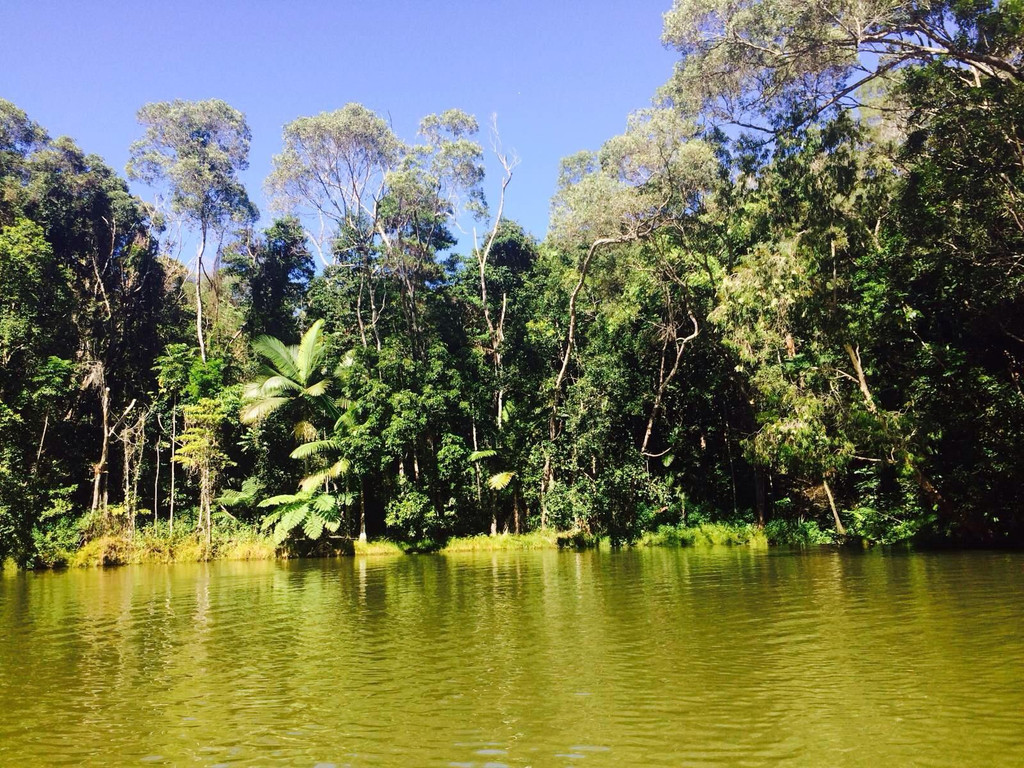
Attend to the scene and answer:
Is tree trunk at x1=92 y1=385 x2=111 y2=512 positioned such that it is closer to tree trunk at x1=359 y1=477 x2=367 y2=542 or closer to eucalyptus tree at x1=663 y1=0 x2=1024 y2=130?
tree trunk at x1=359 y1=477 x2=367 y2=542

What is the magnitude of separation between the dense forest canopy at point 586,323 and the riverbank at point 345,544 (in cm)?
51

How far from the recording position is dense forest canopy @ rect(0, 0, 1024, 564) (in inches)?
630

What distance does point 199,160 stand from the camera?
32.8m

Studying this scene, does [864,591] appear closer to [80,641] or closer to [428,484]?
[80,641]

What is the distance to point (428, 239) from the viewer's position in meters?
31.1

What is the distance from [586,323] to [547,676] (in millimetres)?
24041

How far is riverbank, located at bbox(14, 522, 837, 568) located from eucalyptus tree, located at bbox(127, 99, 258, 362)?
9212mm

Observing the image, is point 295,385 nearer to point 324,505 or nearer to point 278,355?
point 278,355

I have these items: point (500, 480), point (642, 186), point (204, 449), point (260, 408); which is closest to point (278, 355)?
point (260, 408)

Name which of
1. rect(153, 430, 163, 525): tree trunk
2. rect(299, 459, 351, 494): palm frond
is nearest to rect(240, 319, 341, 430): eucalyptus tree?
rect(299, 459, 351, 494): palm frond

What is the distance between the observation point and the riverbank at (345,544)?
2373cm

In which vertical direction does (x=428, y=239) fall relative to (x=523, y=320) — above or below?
above

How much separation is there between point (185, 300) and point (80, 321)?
8.16m

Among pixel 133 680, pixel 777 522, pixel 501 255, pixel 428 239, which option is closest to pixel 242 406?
pixel 428 239
